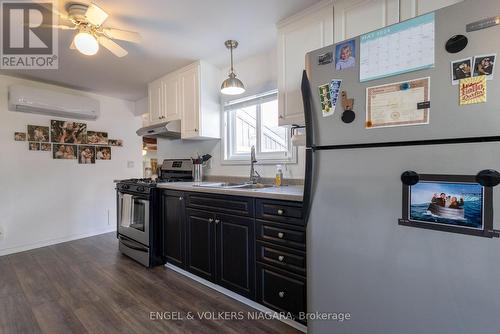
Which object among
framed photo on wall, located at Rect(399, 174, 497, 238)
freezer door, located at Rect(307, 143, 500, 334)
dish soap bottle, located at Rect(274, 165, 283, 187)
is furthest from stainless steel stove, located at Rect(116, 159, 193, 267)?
framed photo on wall, located at Rect(399, 174, 497, 238)

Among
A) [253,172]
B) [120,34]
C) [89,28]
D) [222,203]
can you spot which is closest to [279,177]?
[253,172]

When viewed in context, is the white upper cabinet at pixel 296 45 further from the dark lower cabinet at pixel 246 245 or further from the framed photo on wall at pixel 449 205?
the framed photo on wall at pixel 449 205

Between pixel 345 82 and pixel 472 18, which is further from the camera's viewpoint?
pixel 345 82

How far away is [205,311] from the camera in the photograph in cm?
188

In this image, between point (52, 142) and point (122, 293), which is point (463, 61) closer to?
point (122, 293)

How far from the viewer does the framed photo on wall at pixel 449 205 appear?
0.83 m

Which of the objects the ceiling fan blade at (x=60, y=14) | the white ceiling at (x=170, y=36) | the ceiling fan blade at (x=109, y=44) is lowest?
the ceiling fan blade at (x=109, y=44)

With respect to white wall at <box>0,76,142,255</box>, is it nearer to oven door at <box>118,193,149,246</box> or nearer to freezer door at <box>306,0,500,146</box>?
oven door at <box>118,193,149,246</box>

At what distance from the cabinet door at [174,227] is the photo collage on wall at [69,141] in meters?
2.06

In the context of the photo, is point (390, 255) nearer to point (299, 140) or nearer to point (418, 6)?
point (299, 140)

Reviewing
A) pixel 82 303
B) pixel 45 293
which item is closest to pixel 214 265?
pixel 82 303

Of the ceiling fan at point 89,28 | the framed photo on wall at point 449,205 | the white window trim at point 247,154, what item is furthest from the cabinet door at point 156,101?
the framed photo on wall at point 449,205

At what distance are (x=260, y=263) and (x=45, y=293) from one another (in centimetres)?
195

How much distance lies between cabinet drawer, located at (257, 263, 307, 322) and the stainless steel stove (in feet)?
4.51
